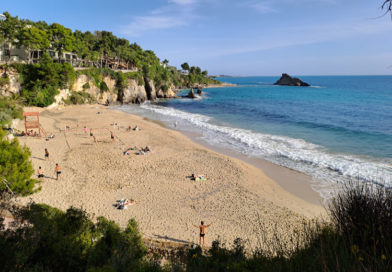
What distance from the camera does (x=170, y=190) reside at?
14781 millimetres

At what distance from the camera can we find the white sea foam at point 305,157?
53.2 feet

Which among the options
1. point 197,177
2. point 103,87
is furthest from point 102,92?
point 197,177

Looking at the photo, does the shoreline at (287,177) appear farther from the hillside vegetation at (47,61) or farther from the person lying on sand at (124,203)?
the hillside vegetation at (47,61)

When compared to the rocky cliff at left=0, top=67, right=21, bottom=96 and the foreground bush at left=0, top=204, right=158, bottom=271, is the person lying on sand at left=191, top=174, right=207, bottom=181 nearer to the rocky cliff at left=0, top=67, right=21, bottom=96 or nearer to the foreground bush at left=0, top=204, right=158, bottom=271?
the foreground bush at left=0, top=204, right=158, bottom=271

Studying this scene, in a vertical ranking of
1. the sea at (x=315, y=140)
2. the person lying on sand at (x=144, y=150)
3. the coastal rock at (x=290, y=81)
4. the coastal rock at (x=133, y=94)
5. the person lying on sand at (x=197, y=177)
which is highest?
the coastal rock at (x=290, y=81)

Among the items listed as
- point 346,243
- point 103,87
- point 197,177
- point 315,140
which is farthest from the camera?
point 103,87

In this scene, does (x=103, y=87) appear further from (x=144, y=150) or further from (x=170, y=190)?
(x=170, y=190)

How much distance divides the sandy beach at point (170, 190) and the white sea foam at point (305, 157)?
3.06m

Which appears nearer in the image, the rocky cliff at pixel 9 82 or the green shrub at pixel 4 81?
the green shrub at pixel 4 81

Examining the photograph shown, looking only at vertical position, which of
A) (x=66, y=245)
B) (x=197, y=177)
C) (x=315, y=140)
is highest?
(x=66, y=245)

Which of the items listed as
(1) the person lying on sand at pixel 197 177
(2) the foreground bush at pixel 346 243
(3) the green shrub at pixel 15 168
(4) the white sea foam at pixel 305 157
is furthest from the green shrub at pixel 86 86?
(2) the foreground bush at pixel 346 243

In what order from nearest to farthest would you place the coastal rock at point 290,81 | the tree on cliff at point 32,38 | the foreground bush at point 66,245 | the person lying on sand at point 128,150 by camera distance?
the foreground bush at point 66,245 < the person lying on sand at point 128,150 < the tree on cliff at point 32,38 < the coastal rock at point 290,81

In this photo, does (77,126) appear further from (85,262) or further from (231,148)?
(85,262)

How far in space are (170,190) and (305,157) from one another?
A: 12093 millimetres
